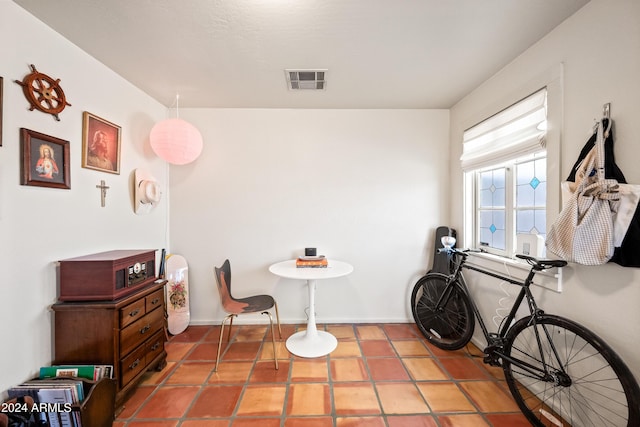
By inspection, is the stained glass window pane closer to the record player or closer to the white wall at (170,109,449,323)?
the white wall at (170,109,449,323)

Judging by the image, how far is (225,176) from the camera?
2.82m

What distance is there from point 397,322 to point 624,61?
107 inches

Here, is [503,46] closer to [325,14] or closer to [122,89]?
[325,14]

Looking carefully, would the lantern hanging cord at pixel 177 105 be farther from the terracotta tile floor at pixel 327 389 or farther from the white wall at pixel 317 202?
the terracotta tile floor at pixel 327 389

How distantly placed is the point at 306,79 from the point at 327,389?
257cm

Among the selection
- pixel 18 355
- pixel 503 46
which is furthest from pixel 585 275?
pixel 18 355

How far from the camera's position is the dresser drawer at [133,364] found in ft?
5.34

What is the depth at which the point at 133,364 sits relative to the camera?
1.71 m

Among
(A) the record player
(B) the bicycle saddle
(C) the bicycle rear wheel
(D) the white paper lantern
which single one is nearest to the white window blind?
(B) the bicycle saddle

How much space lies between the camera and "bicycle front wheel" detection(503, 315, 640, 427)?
4.06 feet

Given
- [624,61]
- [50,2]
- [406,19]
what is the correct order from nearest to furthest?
[624,61] → [50,2] → [406,19]

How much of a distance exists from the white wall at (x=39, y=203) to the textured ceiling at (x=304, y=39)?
0.17 metres

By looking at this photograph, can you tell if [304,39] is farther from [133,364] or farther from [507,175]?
[133,364]

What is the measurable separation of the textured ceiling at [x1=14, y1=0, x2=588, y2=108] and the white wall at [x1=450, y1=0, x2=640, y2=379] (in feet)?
0.51
